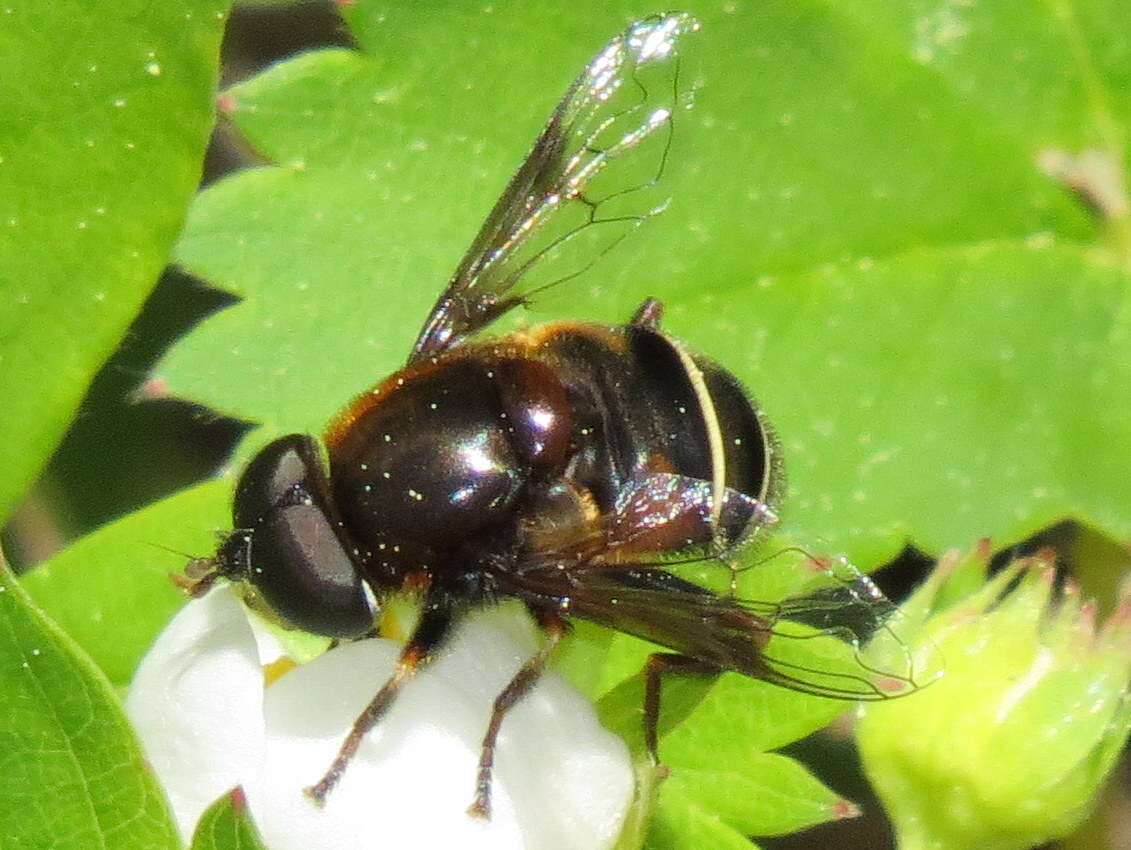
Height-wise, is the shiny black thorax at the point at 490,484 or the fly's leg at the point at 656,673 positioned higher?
the shiny black thorax at the point at 490,484

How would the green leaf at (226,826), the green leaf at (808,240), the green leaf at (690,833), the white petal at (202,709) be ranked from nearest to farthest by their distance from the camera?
1. the green leaf at (226,826)
2. the white petal at (202,709)
3. the green leaf at (690,833)
4. the green leaf at (808,240)

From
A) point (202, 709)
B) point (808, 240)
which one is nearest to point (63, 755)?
point (202, 709)

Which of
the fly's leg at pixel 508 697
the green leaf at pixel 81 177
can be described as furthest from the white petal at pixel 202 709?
the green leaf at pixel 81 177

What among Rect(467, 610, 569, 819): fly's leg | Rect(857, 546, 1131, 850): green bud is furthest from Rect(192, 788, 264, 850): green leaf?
Rect(857, 546, 1131, 850): green bud

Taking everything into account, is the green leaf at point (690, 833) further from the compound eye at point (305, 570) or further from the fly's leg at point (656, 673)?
the compound eye at point (305, 570)

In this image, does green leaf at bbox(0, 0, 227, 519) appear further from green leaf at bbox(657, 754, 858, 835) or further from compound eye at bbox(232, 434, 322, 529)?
green leaf at bbox(657, 754, 858, 835)

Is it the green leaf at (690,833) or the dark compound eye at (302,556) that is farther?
the green leaf at (690,833)

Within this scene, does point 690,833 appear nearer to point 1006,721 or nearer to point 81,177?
point 1006,721

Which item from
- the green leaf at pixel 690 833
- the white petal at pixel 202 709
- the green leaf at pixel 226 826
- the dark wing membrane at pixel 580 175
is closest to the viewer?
the green leaf at pixel 226 826
